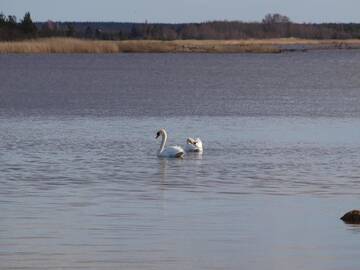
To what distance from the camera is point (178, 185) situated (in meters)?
14.6

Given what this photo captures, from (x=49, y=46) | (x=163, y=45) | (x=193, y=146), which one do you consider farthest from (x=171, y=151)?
(x=163, y=45)

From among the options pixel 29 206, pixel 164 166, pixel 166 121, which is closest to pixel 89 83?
pixel 166 121

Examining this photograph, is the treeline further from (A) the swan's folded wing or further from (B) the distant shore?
(A) the swan's folded wing

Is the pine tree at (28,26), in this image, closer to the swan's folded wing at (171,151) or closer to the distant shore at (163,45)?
the distant shore at (163,45)

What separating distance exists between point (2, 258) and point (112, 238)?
120cm

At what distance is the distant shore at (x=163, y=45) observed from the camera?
76.9 metres

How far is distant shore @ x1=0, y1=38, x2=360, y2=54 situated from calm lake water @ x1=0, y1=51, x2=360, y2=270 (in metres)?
42.6

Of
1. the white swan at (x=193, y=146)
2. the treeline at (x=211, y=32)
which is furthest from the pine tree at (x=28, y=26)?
the white swan at (x=193, y=146)

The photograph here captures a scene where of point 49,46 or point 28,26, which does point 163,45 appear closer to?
point 28,26

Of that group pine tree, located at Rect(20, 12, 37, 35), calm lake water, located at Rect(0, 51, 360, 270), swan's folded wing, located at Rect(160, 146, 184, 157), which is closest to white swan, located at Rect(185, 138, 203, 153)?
calm lake water, located at Rect(0, 51, 360, 270)

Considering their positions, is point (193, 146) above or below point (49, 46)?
→ above

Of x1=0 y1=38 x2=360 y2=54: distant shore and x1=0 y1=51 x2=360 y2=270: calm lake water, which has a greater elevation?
x1=0 y1=51 x2=360 y2=270: calm lake water

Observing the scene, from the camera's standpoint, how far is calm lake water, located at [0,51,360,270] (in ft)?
32.4

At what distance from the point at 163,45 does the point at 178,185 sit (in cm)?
8259
